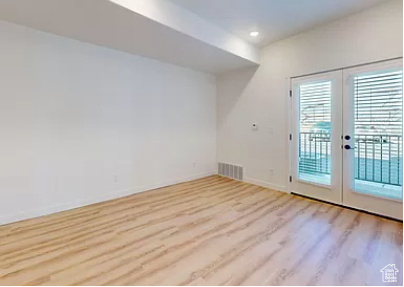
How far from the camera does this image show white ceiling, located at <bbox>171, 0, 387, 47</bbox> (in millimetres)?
3078

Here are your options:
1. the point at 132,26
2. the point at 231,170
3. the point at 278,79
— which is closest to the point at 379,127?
the point at 278,79

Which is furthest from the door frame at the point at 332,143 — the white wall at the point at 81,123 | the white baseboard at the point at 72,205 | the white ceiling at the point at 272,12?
the white baseboard at the point at 72,205

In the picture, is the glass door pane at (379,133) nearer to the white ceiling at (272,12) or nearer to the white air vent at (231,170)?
the white ceiling at (272,12)

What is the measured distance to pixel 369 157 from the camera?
3.35 meters

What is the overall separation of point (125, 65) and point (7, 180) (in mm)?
2512

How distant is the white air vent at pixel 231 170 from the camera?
5316mm

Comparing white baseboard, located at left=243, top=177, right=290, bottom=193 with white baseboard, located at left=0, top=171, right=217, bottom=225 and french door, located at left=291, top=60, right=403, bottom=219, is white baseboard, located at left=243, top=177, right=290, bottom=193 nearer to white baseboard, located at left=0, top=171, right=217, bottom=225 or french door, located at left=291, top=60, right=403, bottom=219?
french door, located at left=291, top=60, right=403, bottom=219

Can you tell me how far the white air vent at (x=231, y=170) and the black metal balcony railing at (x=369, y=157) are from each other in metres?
1.62

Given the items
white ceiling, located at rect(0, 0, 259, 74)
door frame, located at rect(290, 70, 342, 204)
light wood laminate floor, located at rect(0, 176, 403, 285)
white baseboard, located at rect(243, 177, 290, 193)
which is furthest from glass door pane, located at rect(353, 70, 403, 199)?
white ceiling, located at rect(0, 0, 259, 74)

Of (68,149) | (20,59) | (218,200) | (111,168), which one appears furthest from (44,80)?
(218,200)

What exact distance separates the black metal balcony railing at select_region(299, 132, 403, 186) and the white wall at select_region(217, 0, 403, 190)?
1.74 feet

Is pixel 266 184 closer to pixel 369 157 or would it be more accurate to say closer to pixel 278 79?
pixel 369 157

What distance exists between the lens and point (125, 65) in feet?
13.6

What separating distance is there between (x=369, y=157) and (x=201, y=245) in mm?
2759
